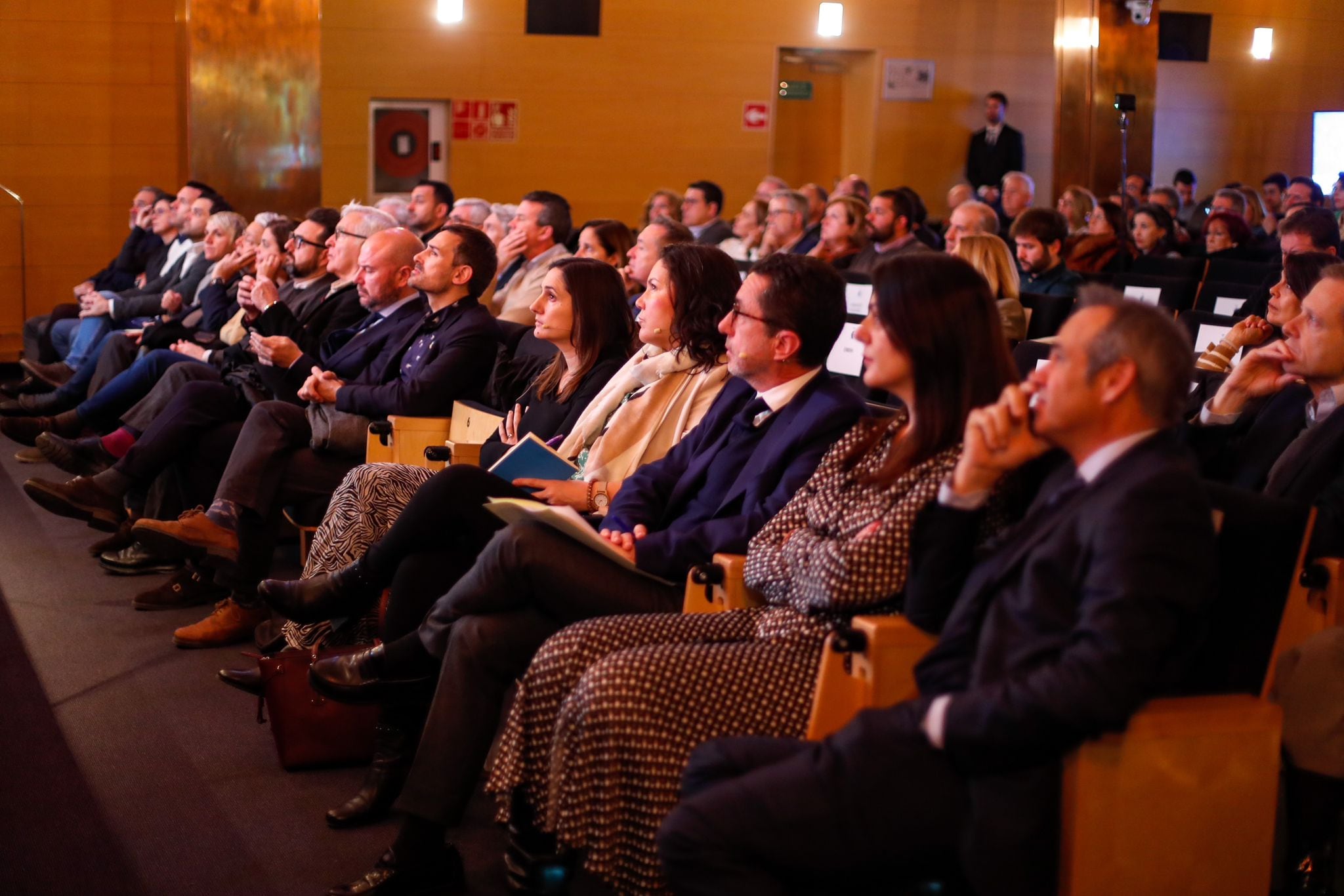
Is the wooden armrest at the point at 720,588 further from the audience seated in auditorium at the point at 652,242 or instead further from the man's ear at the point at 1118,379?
the audience seated in auditorium at the point at 652,242

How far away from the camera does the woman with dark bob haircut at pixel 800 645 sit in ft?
6.94

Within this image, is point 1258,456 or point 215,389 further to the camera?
point 215,389

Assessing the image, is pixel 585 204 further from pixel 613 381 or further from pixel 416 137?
pixel 613 381

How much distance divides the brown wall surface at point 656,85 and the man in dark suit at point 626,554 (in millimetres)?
8800

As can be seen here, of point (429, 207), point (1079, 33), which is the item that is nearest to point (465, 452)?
point (429, 207)

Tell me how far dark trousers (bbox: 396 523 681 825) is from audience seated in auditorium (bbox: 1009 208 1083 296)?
165 inches

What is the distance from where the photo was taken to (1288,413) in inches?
110

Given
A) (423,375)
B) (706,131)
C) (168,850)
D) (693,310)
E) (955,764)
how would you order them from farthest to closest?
(706,131) → (423,375) → (693,310) → (168,850) → (955,764)

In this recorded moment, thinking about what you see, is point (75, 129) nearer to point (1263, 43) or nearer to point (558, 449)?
point (558, 449)

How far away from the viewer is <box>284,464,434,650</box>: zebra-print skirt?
3.37 m

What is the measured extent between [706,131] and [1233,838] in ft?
34.7

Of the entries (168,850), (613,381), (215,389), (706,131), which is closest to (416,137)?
(706,131)

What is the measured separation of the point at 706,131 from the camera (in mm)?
11906

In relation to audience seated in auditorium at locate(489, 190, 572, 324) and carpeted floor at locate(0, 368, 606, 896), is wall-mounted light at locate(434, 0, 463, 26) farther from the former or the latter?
carpeted floor at locate(0, 368, 606, 896)
